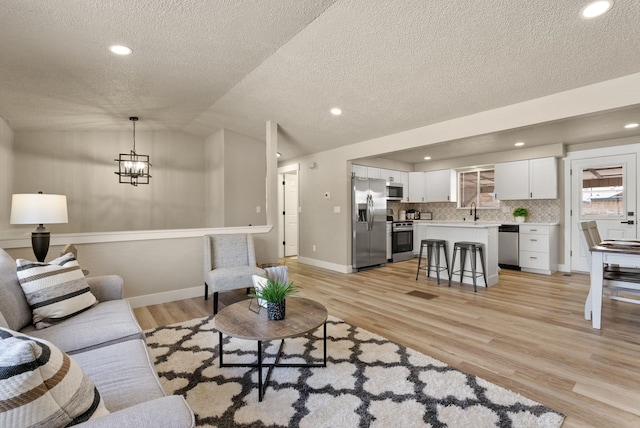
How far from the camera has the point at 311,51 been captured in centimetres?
287

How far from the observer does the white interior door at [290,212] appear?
7.40m

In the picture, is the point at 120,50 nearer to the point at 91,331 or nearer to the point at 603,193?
the point at 91,331

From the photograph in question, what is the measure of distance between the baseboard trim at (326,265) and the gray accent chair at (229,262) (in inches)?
83.2

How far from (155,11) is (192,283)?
3.03 meters

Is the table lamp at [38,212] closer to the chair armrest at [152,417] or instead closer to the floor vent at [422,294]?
the chair armrest at [152,417]

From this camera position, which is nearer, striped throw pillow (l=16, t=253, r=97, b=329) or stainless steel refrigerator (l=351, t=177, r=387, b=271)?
striped throw pillow (l=16, t=253, r=97, b=329)

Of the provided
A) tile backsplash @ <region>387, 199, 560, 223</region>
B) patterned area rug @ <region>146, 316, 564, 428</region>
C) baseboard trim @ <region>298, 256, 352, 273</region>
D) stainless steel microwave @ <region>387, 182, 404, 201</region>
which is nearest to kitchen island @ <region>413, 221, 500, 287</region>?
baseboard trim @ <region>298, 256, 352, 273</region>

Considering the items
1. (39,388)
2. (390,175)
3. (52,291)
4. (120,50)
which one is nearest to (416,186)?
(390,175)

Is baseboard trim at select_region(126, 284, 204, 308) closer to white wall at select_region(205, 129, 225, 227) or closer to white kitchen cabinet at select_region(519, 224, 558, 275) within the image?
white wall at select_region(205, 129, 225, 227)

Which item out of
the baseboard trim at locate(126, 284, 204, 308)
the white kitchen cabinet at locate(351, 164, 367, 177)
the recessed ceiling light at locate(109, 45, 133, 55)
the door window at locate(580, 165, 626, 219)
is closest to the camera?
the recessed ceiling light at locate(109, 45, 133, 55)

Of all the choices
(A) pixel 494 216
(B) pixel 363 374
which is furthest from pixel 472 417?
(A) pixel 494 216

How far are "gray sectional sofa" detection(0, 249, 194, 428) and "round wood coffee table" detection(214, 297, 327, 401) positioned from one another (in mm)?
498

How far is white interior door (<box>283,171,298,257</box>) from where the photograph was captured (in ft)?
24.3

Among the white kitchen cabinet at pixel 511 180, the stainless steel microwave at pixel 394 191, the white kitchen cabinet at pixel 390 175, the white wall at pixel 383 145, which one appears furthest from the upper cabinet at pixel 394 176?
the white kitchen cabinet at pixel 511 180
